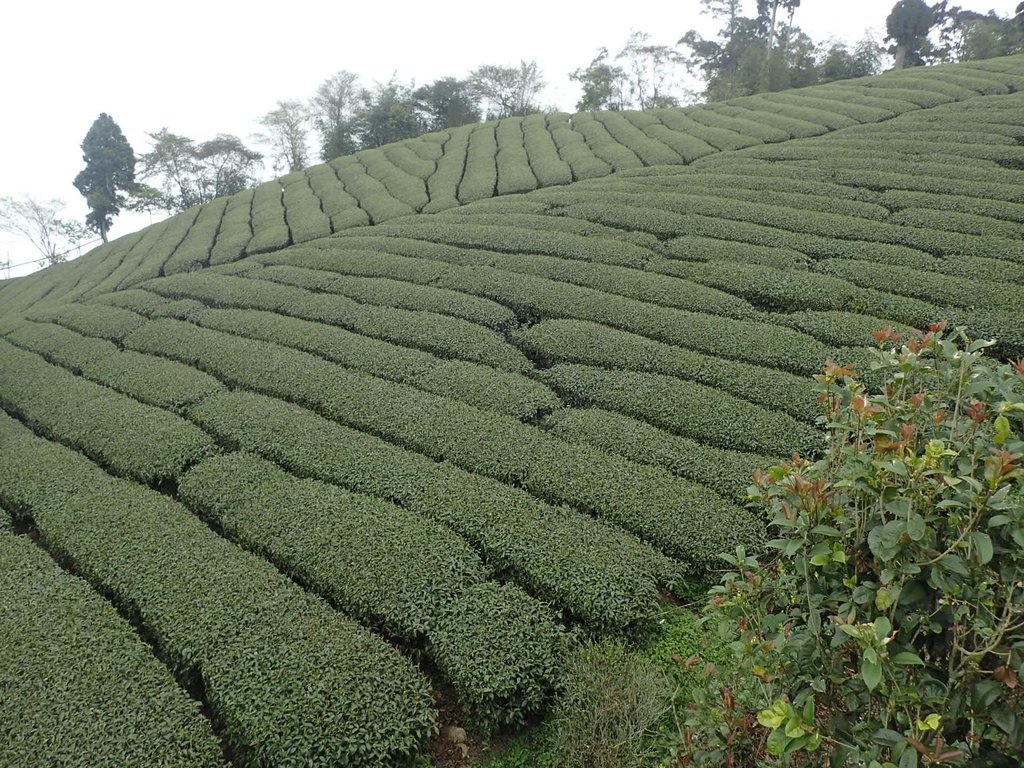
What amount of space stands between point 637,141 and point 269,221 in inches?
565

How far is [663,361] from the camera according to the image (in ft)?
33.1

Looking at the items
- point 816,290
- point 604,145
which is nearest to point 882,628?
point 816,290

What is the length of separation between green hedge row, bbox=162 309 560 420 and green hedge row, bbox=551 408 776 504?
73 cm

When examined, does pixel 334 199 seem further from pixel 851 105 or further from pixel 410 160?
pixel 851 105

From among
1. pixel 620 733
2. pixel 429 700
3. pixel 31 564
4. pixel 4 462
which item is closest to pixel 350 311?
pixel 4 462

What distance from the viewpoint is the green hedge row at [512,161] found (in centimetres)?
2227

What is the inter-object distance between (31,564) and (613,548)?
6405 mm

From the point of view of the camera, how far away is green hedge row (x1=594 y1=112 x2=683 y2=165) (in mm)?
22703

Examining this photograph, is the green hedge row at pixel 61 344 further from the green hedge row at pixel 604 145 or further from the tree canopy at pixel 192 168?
the tree canopy at pixel 192 168

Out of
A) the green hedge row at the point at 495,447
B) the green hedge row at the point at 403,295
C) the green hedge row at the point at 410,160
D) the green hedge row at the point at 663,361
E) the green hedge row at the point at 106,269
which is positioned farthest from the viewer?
the green hedge row at the point at 410,160

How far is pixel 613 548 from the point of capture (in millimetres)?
6691

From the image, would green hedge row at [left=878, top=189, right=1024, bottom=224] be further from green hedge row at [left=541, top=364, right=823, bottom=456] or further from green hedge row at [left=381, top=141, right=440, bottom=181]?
green hedge row at [left=381, top=141, right=440, bottom=181]

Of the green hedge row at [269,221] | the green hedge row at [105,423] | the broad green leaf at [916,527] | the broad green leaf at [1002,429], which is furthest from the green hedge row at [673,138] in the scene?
the broad green leaf at [916,527]

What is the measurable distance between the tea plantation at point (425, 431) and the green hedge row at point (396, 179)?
3.64 m
